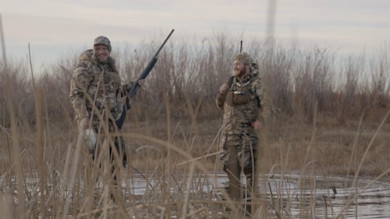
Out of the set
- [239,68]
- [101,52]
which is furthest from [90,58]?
[239,68]

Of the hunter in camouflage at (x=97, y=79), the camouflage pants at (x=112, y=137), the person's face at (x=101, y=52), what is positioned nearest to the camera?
the camouflage pants at (x=112, y=137)

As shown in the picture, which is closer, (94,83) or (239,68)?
(94,83)

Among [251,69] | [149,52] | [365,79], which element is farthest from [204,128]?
[251,69]

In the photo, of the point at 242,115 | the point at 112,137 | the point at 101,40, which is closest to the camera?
the point at 112,137

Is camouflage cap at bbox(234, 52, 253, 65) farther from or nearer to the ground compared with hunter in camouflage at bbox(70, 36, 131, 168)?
farther from the ground

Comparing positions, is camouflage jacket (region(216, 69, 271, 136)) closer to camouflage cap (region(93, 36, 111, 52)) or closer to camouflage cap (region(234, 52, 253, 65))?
camouflage cap (region(234, 52, 253, 65))

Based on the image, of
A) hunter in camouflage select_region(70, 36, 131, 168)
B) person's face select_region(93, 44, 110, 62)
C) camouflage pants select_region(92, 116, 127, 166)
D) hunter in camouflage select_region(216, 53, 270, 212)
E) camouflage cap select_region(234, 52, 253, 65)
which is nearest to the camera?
camouflage pants select_region(92, 116, 127, 166)

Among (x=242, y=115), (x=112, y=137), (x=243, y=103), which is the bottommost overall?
(x=242, y=115)

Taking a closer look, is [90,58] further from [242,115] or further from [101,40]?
[242,115]

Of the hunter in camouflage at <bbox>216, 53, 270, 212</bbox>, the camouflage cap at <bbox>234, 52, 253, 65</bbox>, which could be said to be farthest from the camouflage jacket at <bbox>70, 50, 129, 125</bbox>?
the camouflage cap at <bbox>234, 52, 253, 65</bbox>

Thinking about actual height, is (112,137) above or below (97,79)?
below

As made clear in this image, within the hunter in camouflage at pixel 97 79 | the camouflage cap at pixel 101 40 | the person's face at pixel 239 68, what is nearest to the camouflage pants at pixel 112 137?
the hunter in camouflage at pixel 97 79

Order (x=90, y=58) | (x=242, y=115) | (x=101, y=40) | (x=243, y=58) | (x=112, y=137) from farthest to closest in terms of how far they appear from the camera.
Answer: (x=242, y=115), (x=243, y=58), (x=90, y=58), (x=101, y=40), (x=112, y=137)

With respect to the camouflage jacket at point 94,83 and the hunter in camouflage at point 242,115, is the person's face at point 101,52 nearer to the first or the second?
the camouflage jacket at point 94,83
